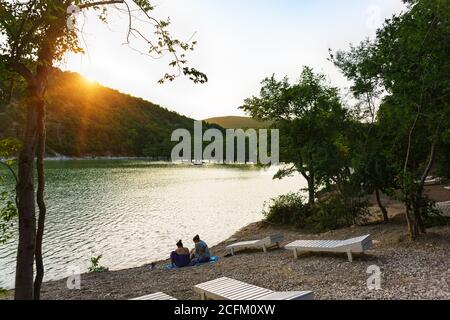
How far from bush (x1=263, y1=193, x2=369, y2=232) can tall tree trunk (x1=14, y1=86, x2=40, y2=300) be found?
762 inches

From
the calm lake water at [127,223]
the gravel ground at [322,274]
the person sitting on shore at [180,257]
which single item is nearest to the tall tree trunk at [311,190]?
the calm lake water at [127,223]

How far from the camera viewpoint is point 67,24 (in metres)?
7.83

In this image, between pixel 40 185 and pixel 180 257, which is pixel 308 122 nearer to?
pixel 180 257

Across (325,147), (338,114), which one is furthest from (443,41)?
(325,147)

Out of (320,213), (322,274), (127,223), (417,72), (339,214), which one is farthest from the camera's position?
(127,223)

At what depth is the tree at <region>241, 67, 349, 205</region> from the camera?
25.6 m

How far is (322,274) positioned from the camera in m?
12.1

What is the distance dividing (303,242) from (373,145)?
914 cm

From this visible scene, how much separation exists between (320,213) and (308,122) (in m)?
7.35

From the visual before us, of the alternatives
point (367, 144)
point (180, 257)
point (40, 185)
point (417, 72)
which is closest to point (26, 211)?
point (40, 185)

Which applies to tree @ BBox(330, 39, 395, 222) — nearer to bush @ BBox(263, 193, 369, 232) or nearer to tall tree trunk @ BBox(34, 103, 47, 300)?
bush @ BBox(263, 193, 369, 232)

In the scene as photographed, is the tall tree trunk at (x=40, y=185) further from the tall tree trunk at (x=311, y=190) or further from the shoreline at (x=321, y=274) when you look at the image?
the tall tree trunk at (x=311, y=190)

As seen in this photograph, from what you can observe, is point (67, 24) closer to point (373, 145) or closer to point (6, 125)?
point (373, 145)

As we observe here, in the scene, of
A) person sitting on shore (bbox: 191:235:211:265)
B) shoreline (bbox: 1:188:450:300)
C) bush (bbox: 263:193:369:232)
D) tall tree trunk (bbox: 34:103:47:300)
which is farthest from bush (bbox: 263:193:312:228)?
tall tree trunk (bbox: 34:103:47:300)
